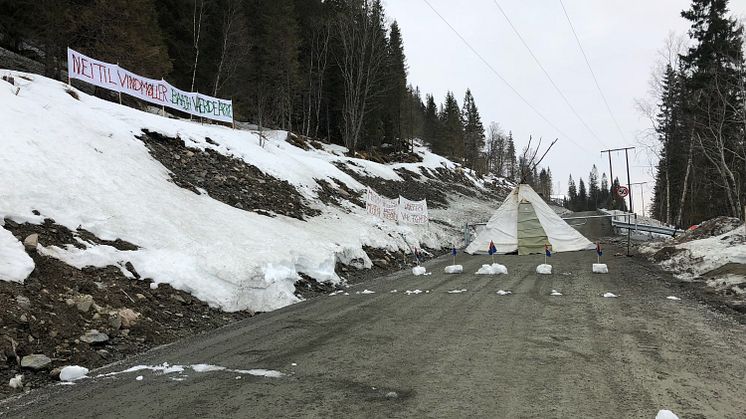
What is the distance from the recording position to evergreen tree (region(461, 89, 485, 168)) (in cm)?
8094

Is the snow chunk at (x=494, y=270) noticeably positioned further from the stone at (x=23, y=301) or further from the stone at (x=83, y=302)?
the stone at (x=23, y=301)

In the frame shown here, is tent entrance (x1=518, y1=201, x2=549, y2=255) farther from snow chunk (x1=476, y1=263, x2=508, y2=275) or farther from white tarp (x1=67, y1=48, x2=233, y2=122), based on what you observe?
white tarp (x1=67, y1=48, x2=233, y2=122)

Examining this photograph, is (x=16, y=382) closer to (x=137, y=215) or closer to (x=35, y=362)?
(x=35, y=362)

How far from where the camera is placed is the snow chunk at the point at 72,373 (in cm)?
471

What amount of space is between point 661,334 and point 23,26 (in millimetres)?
32557

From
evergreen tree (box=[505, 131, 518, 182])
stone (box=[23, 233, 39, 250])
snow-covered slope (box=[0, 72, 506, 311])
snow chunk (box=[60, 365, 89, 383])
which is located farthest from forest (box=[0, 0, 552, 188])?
evergreen tree (box=[505, 131, 518, 182])

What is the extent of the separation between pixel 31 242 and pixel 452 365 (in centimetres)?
625

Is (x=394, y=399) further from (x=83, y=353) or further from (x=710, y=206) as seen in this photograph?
(x=710, y=206)

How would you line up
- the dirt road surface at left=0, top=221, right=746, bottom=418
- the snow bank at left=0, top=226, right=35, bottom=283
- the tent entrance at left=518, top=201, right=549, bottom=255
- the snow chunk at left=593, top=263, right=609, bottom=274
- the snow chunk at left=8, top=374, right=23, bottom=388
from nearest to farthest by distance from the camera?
1. the dirt road surface at left=0, top=221, right=746, bottom=418
2. the snow chunk at left=8, top=374, right=23, bottom=388
3. the snow bank at left=0, top=226, right=35, bottom=283
4. the snow chunk at left=593, top=263, right=609, bottom=274
5. the tent entrance at left=518, top=201, right=549, bottom=255

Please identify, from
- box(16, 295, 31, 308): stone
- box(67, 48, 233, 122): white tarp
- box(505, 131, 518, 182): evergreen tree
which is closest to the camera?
box(16, 295, 31, 308): stone

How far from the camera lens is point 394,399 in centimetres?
378

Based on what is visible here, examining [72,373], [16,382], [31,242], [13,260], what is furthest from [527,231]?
[16,382]

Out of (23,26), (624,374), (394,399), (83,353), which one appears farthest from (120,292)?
(23,26)

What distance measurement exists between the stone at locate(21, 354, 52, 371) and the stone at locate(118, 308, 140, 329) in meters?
1.27
